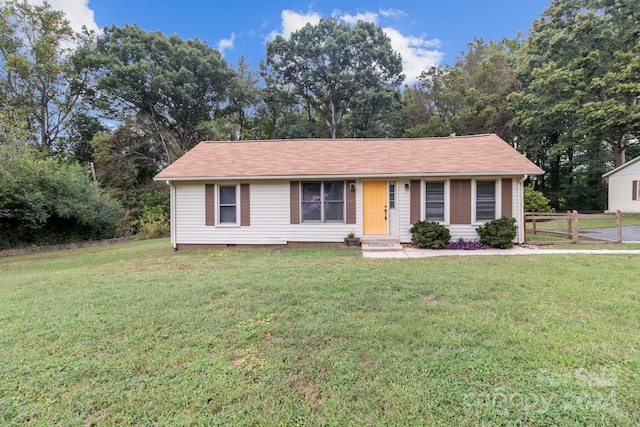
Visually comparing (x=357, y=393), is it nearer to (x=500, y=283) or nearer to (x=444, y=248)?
(x=500, y=283)

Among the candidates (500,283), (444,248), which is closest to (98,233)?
(444,248)

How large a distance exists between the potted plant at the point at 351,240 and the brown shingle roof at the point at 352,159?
1962 mm

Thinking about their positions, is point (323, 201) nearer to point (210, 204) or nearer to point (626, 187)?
point (210, 204)

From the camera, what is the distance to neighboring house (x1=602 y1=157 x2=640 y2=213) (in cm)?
1772

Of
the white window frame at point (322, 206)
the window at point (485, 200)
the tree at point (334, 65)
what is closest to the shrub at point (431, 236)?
the window at point (485, 200)

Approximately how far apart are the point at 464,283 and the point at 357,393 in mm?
3409

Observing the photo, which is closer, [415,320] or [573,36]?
[415,320]

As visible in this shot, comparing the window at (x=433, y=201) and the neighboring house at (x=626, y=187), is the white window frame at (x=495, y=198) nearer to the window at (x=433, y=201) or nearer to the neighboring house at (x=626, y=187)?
the window at (x=433, y=201)

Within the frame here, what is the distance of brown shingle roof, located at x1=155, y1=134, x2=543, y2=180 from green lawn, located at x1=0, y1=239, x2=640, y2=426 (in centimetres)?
450

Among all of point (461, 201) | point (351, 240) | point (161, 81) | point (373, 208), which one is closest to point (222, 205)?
point (351, 240)

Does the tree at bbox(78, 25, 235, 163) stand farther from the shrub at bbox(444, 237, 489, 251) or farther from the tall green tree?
the tall green tree

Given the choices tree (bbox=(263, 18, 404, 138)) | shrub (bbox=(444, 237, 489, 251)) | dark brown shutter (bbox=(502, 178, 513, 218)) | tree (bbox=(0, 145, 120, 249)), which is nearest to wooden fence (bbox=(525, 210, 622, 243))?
dark brown shutter (bbox=(502, 178, 513, 218))

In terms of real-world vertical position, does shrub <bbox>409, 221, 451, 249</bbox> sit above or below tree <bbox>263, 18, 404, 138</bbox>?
below

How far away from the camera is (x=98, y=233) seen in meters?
14.2
